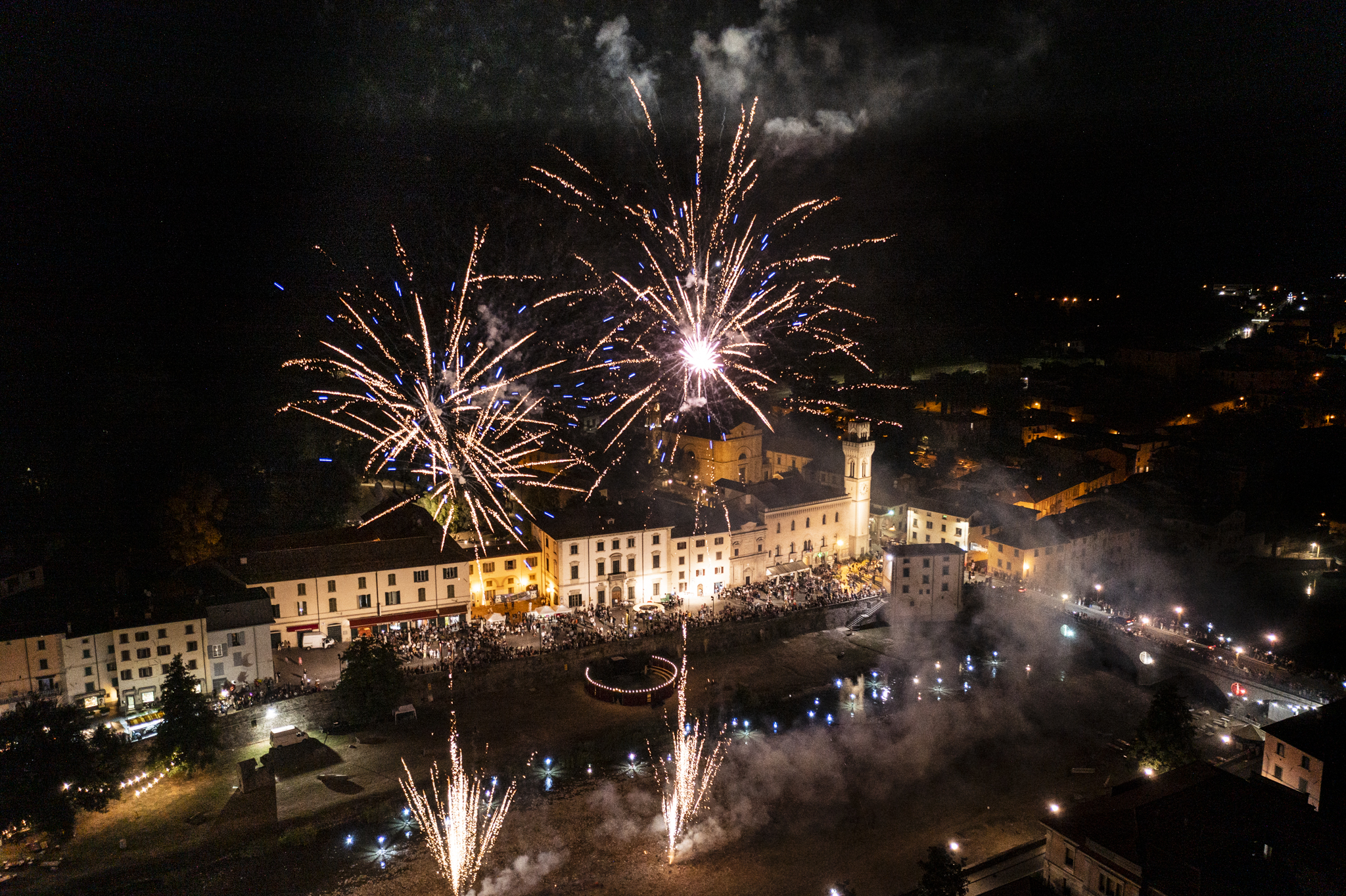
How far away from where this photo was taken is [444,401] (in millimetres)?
25156

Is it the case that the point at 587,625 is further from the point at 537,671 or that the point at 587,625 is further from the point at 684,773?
the point at 684,773

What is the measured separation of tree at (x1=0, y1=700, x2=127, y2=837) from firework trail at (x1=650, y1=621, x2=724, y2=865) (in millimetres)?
10710

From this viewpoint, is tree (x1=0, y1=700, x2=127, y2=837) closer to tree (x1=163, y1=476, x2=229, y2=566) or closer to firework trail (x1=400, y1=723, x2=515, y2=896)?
firework trail (x1=400, y1=723, x2=515, y2=896)

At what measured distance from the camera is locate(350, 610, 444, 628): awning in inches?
878

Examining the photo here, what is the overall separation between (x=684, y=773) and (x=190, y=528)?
50.3ft

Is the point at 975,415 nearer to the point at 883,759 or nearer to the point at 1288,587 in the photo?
the point at 1288,587

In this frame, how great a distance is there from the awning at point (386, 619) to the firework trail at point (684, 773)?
7.72 metres

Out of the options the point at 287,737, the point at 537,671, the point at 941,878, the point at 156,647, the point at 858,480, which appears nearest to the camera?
the point at 941,878

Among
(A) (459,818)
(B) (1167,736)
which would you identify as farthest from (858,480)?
(A) (459,818)

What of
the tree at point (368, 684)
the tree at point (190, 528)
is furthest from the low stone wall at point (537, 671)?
the tree at point (190, 528)

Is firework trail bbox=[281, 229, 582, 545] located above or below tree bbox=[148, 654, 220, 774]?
above

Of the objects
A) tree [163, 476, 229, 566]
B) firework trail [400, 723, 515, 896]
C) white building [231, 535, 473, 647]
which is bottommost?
firework trail [400, 723, 515, 896]

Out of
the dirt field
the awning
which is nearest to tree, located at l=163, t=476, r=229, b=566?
the awning

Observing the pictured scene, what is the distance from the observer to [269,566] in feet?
70.5
